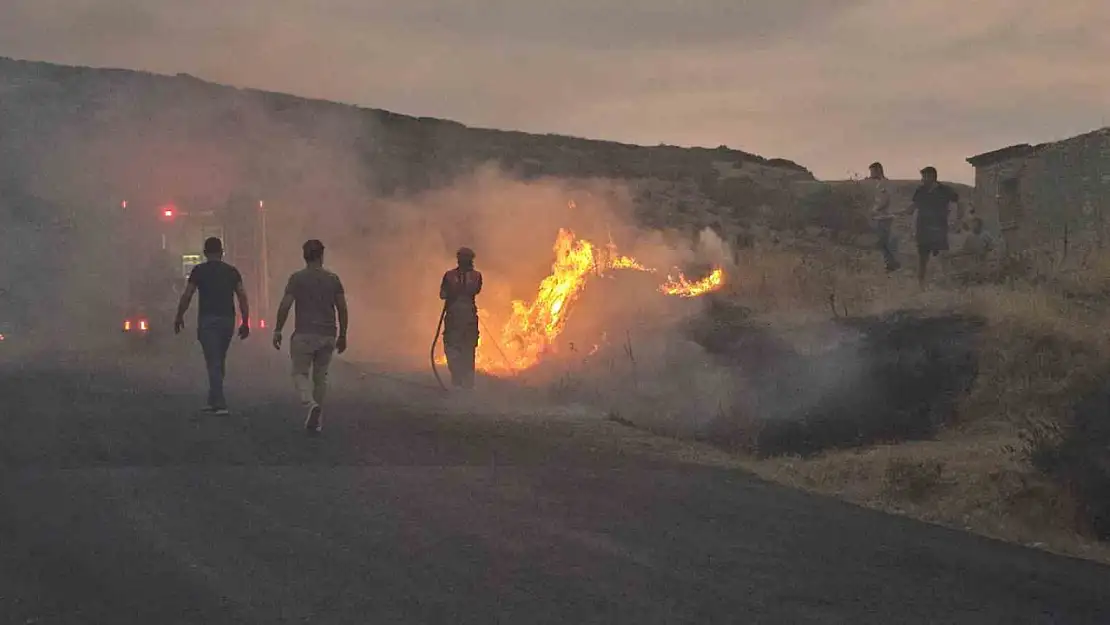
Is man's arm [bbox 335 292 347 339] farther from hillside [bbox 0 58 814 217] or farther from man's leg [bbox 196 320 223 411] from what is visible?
hillside [bbox 0 58 814 217]

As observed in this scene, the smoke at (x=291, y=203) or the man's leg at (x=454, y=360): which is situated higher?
the smoke at (x=291, y=203)

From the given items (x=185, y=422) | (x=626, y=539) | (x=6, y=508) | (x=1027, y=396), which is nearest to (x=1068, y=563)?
(x=626, y=539)

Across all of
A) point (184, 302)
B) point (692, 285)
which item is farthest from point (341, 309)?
point (692, 285)

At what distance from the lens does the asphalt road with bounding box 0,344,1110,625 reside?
5.65 meters

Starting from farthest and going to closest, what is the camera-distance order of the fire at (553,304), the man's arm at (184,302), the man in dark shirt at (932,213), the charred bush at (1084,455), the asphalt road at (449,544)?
1. the fire at (553,304)
2. the man in dark shirt at (932,213)
3. the man's arm at (184,302)
4. the charred bush at (1084,455)
5. the asphalt road at (449,544)

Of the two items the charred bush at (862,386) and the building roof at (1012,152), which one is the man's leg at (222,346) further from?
the building roof at (1012,152)

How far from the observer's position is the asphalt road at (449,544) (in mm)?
5648

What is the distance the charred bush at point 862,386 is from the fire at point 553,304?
15.5ft

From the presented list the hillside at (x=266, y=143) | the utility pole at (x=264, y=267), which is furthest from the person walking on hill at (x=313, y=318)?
the hillside at (x=266, y=143)

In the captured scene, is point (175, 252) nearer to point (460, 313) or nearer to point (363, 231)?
point (460, 313)

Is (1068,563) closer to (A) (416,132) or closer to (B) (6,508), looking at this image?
(B) (6,508)

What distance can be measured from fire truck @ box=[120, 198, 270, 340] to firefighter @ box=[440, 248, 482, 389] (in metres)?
8.15

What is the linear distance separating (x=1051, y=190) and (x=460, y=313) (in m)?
12.0

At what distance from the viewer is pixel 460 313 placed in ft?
53.0
